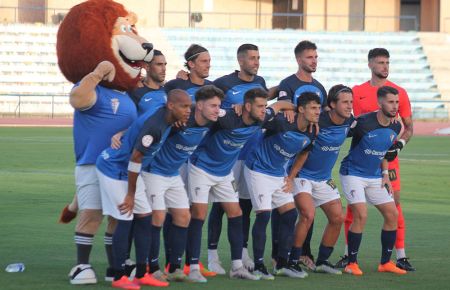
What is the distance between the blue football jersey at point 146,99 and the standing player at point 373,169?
1877 millimetres

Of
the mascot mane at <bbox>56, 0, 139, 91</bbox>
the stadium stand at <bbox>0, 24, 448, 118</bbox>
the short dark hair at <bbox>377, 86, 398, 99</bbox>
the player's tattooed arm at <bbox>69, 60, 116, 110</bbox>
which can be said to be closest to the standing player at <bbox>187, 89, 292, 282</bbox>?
the mascot mane at <bbox>56, 0, 139, 91</bbox>

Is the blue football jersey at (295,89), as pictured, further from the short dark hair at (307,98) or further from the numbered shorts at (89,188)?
the numbered shorts at (89,188)

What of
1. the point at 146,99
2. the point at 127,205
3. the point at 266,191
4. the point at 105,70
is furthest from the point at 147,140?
the point at 266,191

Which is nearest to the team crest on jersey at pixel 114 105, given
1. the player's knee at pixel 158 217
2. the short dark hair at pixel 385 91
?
the player's knee at pixel 158 217

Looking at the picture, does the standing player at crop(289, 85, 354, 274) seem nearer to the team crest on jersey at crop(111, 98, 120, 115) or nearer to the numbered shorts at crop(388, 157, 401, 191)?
the numbered shorts at crop(388, 157, 401, 191)

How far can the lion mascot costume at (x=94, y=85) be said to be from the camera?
9.27 meters

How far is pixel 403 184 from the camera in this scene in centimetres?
1830

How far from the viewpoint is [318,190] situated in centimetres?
1054

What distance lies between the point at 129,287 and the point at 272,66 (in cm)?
3602

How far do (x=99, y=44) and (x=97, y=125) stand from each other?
71cm

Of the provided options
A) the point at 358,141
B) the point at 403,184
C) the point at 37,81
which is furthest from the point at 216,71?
the point at 358,141

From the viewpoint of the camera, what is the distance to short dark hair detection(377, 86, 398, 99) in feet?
34.4

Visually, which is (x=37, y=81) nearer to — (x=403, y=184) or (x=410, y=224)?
(x=403, y=184)

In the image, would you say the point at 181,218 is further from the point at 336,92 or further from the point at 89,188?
the point at 336,92
